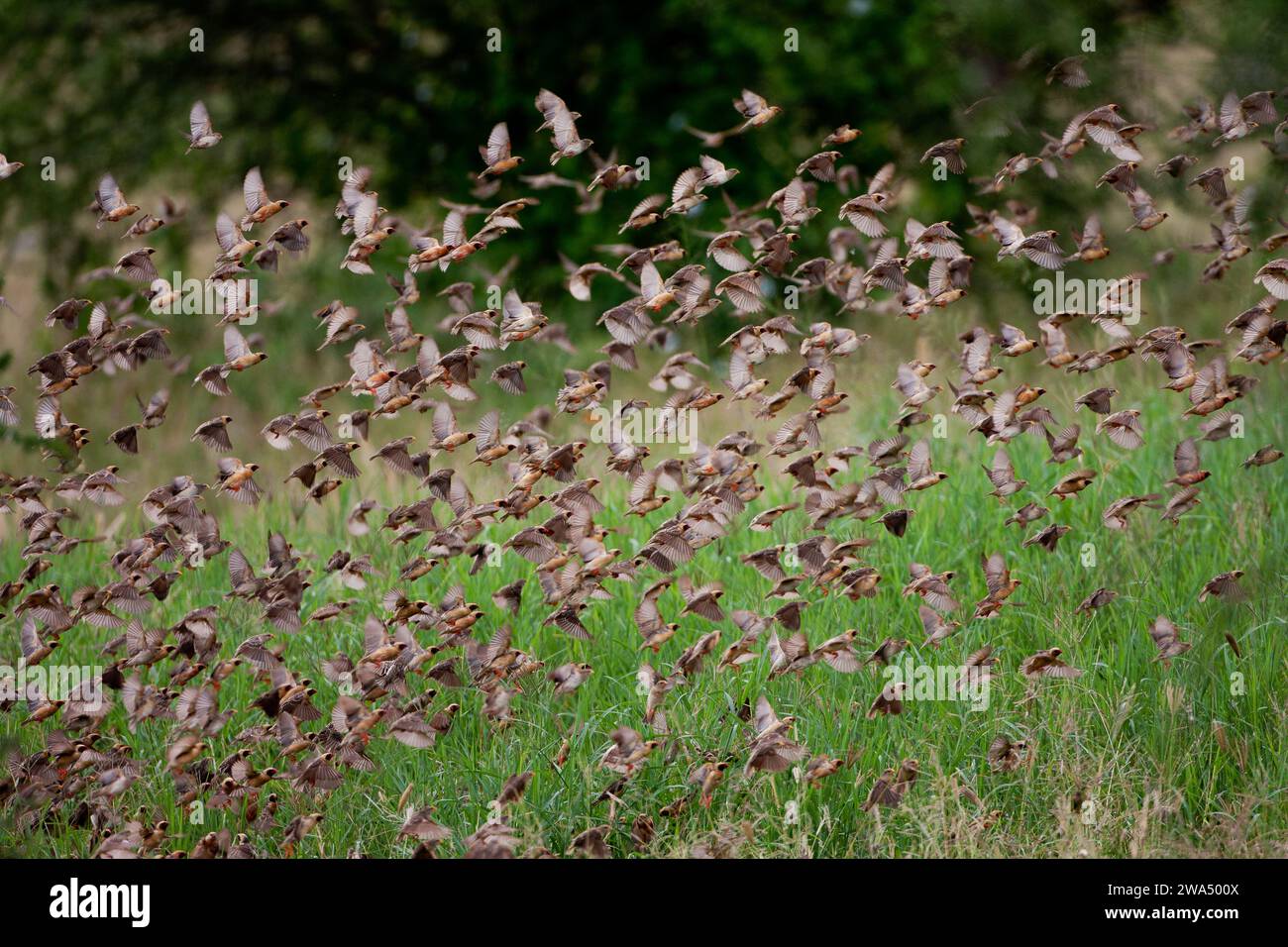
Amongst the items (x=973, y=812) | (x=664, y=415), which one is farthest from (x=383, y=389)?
(x=973, y=812)

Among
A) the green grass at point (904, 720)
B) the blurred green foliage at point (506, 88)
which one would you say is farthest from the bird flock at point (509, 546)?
the blurred green foliage at point (506, 88)

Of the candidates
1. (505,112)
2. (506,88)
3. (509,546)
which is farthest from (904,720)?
(505,112)

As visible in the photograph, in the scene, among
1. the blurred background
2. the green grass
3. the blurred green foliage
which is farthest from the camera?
the blurred green foliage

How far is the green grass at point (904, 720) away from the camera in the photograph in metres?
5.21

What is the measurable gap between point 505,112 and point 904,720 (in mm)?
7867

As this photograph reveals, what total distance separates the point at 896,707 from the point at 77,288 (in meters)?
8.43

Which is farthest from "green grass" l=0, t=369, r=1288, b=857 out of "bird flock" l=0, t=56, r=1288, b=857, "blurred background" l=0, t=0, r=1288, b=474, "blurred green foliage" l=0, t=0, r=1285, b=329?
"blurred green foliage" l=0, t=0, r=1285, b=329

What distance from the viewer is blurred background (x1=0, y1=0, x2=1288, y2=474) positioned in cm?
1125

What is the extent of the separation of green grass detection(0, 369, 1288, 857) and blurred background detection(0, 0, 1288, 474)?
15.4 ft

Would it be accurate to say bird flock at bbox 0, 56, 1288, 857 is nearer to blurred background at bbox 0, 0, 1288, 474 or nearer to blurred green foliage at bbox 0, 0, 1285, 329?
blurred background at bbox 0, 0, 1288, 474

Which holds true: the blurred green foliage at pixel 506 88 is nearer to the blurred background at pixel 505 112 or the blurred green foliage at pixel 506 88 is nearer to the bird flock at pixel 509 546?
the blurred background at pixel 505 112

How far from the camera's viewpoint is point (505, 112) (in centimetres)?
1197

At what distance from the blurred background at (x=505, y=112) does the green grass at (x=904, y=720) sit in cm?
470

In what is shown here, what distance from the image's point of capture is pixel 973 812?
5.30 meters
